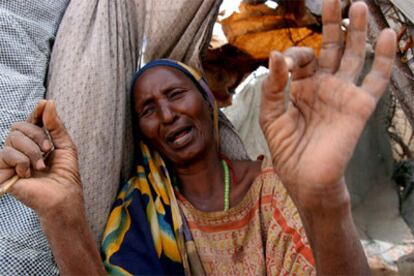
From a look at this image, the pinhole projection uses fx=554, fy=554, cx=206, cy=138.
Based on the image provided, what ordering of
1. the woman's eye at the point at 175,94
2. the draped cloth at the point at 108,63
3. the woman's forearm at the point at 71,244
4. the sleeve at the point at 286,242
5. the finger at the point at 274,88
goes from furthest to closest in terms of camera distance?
the woman's eye at the point at 175,94 → the draped cloth at the point at 108,63 → the sleeve at the point at 286,242 → the woman's forearm at the point at 71,244 → the finger at the point at 274,88

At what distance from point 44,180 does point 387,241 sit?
338 centimetres

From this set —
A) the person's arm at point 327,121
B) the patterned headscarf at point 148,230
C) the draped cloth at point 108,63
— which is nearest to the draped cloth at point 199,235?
the patterned headscarf at point 148,230

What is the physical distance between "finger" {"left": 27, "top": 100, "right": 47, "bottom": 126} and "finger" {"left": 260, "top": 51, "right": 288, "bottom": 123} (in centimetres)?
63

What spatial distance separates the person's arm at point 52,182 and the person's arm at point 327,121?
604mm

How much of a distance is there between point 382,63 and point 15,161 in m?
1.03

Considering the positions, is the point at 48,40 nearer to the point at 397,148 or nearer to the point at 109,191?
the point at 109,191

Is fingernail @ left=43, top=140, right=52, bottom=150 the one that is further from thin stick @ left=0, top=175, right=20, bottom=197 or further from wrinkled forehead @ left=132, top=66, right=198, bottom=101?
wrinkled forehead @ left=132, top=66, right=198, bottom=101

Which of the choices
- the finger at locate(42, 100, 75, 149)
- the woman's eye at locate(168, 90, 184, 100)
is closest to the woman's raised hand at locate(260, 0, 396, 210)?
the finger at locate(42, 100, 75, 149)

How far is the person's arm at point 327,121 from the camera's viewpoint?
144cm

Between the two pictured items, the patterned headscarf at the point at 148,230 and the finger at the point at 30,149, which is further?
the patterned headscarf at the point at 148,230

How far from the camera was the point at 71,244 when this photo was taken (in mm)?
1696

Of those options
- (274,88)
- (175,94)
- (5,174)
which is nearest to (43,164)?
(5,174)

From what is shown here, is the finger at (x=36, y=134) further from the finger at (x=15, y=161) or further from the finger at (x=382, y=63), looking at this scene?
the finger at (x=382, y=63)

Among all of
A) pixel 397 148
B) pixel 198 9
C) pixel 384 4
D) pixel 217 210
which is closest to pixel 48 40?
pixel 198 9
